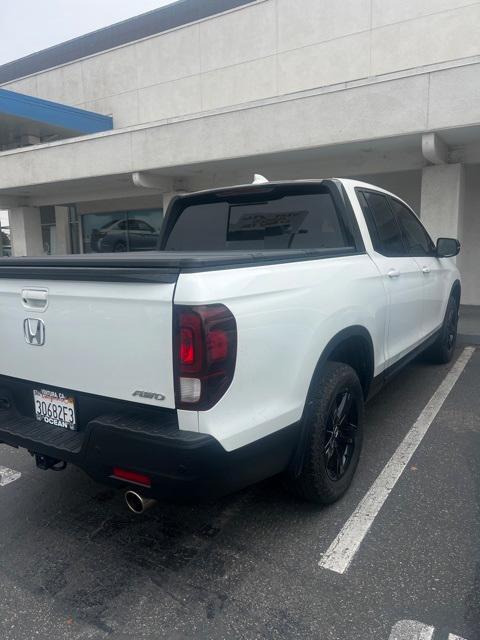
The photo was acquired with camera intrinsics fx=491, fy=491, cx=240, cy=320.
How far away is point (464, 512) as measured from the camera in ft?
9.57

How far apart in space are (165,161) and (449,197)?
19.4 ft

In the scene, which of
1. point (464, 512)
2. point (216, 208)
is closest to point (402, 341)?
point (464, 512)

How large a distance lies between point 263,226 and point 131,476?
2205 mm

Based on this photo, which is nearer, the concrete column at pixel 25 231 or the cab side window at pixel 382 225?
the cab side window at pixel 382 225

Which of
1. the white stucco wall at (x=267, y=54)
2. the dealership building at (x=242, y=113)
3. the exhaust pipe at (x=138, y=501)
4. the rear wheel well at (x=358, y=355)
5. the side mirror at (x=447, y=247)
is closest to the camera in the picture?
the exhaust pipe at (x=138, y=501)

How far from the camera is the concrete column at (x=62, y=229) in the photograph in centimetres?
1923

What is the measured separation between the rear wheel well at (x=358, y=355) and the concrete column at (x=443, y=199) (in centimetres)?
639

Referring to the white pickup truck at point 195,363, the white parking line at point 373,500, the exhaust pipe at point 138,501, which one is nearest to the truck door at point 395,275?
the white pickup truck at point 195,363

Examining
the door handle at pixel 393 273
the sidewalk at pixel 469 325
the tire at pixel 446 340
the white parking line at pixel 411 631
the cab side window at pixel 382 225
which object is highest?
the cab side window at pixel 382 225

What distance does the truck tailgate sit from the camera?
2119 mm

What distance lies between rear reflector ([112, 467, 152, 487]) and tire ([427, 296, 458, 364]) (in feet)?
14.3

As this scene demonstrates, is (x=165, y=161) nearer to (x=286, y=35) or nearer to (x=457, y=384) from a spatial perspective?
(x=286, y=35)

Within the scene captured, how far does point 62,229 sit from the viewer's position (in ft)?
63.7

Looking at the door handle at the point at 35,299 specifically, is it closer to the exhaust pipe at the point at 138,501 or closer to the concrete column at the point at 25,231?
the exhaust pipe at the point at 138,501
